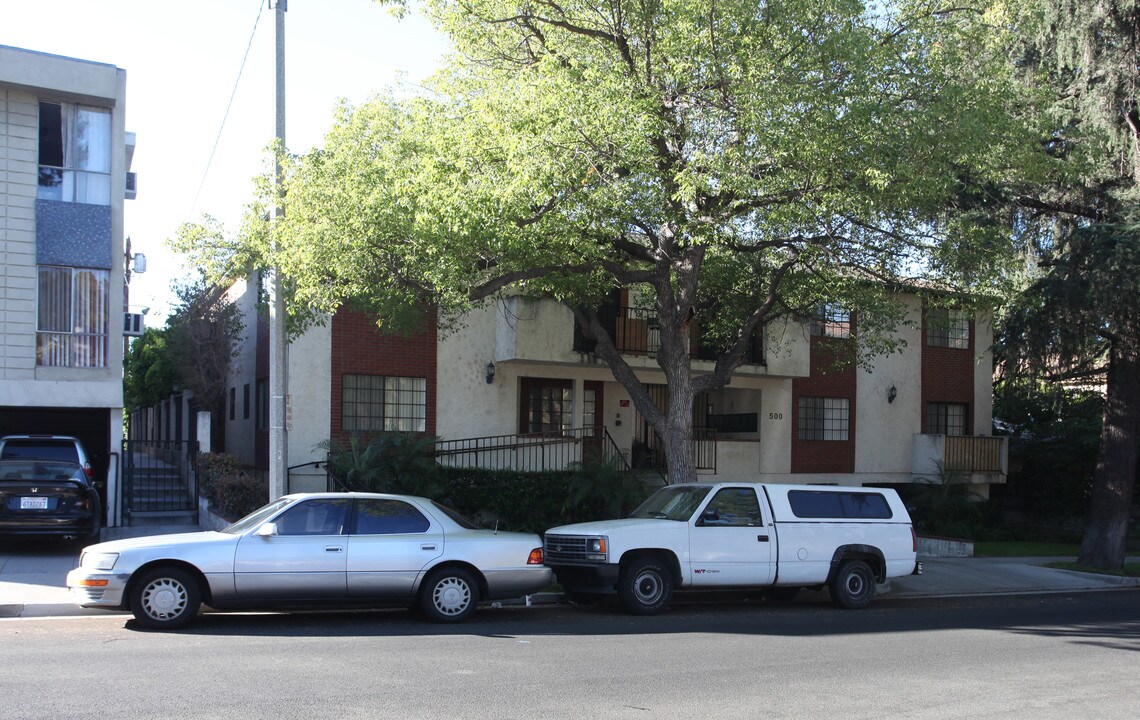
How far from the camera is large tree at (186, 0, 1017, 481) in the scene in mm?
13211

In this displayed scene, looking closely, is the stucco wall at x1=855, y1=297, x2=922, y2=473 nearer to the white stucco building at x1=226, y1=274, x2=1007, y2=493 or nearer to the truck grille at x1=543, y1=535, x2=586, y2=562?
the white stucco building at x1=226, y1=274, x2=1007, y2=493

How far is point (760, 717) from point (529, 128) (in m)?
8.50

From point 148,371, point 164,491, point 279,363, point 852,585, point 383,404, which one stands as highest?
point 148,371

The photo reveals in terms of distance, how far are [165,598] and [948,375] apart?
23450 millimetres

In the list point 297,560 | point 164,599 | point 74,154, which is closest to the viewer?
point 164,599

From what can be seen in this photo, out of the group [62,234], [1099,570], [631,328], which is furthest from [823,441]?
[62,234]

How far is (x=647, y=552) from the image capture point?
41.1ft

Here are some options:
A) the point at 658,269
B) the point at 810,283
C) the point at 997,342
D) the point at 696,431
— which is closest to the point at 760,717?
the point at 658,269

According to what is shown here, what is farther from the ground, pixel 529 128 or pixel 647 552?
pixel 529 128

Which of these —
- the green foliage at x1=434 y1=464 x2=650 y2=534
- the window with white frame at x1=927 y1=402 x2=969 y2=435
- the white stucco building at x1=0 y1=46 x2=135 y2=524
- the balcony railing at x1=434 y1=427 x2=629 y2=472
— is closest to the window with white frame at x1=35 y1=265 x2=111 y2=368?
the white stucco building at x1=0 y1=46 x2=135 y2=524

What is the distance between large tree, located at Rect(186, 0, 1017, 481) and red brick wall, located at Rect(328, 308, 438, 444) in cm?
403

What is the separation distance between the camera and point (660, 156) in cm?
1421

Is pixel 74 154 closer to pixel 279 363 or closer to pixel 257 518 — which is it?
pixel 279 363

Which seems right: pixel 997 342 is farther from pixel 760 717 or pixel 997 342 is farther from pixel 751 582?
pixel 760 717
